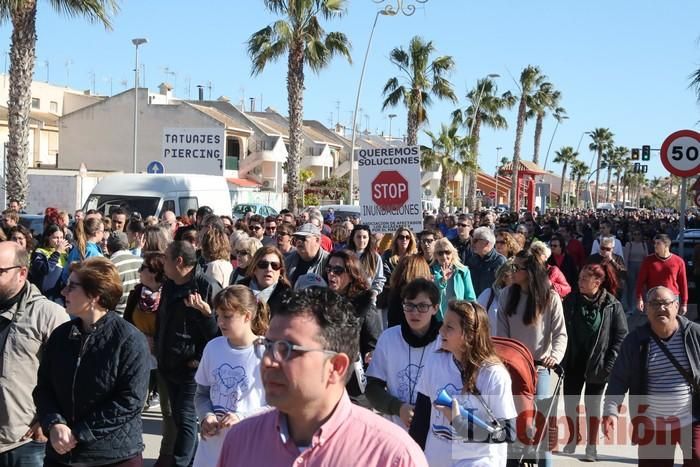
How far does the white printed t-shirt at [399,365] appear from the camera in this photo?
188 inches

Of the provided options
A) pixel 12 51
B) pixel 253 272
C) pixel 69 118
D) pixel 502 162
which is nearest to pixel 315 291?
pixel 253 272

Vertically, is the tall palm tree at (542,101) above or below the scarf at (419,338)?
above

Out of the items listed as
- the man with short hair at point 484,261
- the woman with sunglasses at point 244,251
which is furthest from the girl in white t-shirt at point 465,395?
the man with short hair at point 484,261

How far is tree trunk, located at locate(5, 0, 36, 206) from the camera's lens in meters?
18.8

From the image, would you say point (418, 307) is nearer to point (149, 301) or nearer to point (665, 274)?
point (149, 301)

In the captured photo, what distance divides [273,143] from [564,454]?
52.9 m

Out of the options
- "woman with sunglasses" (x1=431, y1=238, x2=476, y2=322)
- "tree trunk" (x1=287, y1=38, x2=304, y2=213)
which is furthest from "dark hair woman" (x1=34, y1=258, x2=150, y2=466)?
"tree trunk" (x1=287, y1=38, x2=304, y2=213)

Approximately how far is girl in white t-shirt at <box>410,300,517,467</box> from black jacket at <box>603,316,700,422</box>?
1.78m

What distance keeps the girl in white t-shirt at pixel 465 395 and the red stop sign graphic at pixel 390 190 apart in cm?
743

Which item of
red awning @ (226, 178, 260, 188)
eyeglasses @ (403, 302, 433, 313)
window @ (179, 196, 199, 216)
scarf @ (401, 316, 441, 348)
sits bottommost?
scarf @ (401, 316, 441, 348)

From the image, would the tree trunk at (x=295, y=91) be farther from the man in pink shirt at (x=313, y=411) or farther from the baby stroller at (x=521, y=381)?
the man in pink shirt at (x=313, y=411)

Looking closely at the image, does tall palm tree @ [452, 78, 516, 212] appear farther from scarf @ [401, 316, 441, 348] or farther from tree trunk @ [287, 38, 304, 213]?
scarf @ [401, 316, 441, 348]

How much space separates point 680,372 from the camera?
5.53 metres

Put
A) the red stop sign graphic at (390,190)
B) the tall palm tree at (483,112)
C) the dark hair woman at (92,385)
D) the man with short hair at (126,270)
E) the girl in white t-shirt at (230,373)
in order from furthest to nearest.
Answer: the tall palm tree at (483,112), the red stop sign graphic at (390,190), the man with short hair at (126,270), the girl in white t-shirt at (230,373), the dark hair woman at (92,385)
